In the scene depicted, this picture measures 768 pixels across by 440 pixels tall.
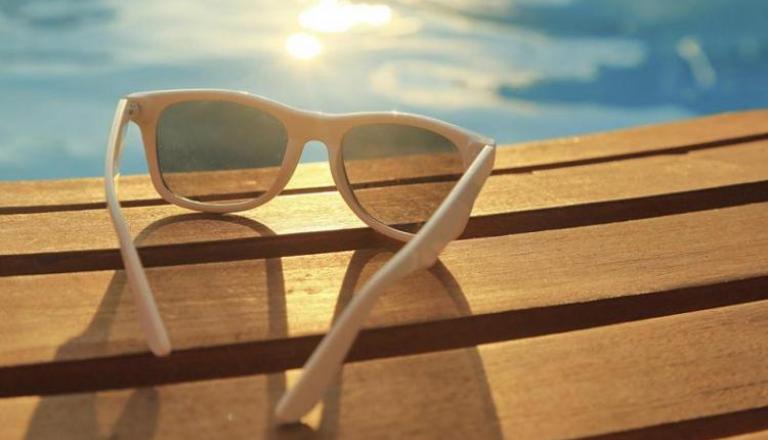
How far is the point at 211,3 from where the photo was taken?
11.1 feet

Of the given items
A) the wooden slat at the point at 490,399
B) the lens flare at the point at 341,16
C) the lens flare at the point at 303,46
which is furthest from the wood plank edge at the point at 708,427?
the lens flare at the point at 341,16

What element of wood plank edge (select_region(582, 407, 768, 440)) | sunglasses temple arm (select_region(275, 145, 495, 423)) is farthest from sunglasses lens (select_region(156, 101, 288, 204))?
wood plank edge (select_region(582, 407, 768, 440))

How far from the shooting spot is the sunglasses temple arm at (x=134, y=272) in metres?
0.59

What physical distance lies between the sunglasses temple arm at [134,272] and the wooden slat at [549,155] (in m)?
0.13

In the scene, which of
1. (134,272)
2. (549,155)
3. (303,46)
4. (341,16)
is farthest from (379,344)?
(341,16)

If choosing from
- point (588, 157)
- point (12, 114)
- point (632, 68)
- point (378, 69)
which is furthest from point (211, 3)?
point (588, 157)

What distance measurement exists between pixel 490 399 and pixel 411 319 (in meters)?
0.10

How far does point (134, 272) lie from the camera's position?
0.64m

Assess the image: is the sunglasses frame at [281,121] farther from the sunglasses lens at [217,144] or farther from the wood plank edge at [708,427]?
the wood plank edge at [708,427]

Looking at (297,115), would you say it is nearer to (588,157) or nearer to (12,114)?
(588,157)

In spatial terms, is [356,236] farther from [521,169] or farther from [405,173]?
[521,169]

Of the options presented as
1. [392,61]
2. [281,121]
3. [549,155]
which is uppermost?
[281,121]

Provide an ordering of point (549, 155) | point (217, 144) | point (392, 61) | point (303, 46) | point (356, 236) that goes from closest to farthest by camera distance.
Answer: point (356, 236)
point (217, 144)
point (549, 155)
point (392, 61)
point (303, 46)

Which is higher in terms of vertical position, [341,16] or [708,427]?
[708,427]
